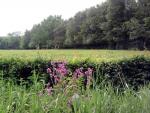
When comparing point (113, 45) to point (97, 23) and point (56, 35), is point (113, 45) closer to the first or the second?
point (97, 23)

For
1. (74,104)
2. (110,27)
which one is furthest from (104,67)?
(110,27)

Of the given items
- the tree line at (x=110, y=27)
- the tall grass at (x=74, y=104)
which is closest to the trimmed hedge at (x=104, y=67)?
the tall grass at (x=74, y=104)

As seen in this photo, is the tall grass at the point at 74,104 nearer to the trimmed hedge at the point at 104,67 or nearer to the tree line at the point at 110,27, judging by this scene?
the trimmed hedge at the point at 104,67

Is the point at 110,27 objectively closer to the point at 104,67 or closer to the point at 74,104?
the point at 104,67

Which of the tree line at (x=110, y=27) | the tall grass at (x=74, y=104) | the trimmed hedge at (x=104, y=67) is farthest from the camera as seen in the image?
the tree line at (x=110, y=27)

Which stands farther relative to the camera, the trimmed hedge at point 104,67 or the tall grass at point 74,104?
the trimmed hedge at point 104,67

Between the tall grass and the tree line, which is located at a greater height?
the tree line

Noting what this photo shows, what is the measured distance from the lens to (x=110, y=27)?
181 ft

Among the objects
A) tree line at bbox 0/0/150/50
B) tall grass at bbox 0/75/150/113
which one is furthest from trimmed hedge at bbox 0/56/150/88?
tree line at bbox 0/0/150/50

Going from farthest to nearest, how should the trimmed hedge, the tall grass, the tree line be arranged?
the tree line
the trimmed hedge
the tall grass

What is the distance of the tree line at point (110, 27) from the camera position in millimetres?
48812

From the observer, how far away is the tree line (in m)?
48.8

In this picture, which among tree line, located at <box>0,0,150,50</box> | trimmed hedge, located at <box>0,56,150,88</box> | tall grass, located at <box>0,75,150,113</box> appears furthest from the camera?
tree line, located at <box>0,0,150,50</box>

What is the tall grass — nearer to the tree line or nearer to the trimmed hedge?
the trimmed hedge
